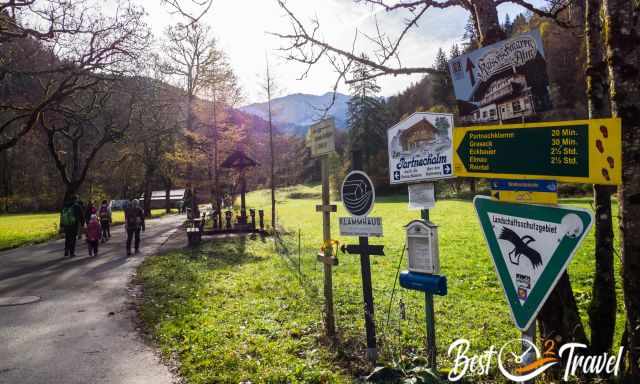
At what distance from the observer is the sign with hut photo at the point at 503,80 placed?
303 centimetres

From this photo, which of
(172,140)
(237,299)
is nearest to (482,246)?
(237,299)

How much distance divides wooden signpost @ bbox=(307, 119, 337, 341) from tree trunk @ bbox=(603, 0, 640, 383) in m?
3.23

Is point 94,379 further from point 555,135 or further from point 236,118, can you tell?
point 236,118

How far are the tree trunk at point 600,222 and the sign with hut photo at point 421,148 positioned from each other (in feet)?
5.35

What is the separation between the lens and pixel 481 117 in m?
3.41

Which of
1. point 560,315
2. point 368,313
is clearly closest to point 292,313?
point 368,313

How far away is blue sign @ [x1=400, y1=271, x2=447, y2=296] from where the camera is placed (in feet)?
12.2

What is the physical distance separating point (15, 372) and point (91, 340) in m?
1.09

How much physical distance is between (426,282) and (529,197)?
1.49 m

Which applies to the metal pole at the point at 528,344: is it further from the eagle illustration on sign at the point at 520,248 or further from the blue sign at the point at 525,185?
the blue sign at the point at 525,185

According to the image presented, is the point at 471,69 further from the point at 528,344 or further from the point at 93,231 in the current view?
the point at 93,231

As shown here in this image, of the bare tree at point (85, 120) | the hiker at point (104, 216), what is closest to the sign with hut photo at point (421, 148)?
the hiker at point (104, 216)

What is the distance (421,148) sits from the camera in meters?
3.93

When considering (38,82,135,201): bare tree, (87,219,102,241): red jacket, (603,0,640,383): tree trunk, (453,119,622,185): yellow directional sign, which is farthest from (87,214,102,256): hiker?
(603,0,640,383): tree trunk
